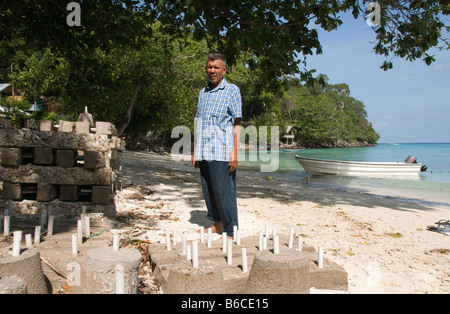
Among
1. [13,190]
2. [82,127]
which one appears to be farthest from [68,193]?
[82,127]

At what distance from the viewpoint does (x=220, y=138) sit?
4398mm

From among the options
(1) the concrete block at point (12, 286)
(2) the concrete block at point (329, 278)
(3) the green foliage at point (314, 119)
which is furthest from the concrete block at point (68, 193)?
(3) the green foliage at point (314, 119)

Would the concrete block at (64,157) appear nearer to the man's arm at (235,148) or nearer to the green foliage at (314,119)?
the man's arm at (235,148)

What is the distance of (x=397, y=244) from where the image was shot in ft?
16.5

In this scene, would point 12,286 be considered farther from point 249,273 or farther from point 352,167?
point 352,167

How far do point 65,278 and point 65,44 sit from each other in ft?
25.1

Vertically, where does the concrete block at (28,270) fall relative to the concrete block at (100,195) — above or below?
below

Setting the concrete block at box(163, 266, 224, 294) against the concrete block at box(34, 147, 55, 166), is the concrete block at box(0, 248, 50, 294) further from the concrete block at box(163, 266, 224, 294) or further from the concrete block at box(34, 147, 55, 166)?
the concrete block at box(34, 147, 55, 166)

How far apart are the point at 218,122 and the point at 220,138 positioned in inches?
8.4

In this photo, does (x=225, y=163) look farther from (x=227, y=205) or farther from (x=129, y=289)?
(x=129, y=289)

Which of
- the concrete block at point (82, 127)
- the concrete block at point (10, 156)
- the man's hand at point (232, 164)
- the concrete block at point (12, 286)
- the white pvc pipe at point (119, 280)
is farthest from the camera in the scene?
the concrete block at point (82, 127)

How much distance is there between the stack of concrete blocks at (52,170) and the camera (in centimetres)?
486

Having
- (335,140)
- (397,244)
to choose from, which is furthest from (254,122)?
(397,244)

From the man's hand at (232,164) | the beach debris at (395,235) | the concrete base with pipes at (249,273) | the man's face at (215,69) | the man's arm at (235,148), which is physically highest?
the man's face at (215,69)
